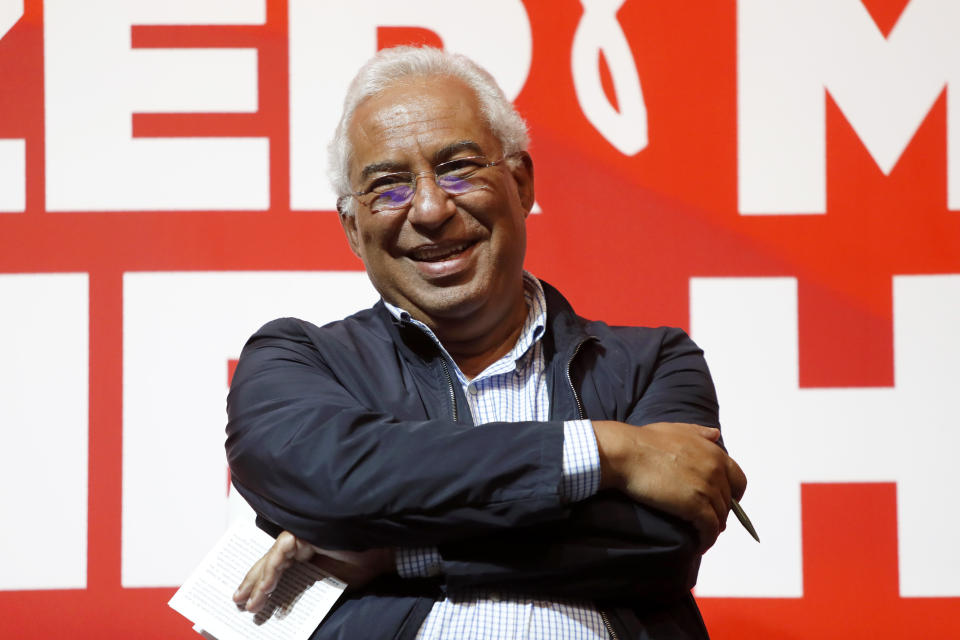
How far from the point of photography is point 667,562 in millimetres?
1277

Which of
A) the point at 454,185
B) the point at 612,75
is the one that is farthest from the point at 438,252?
the point at 612,75

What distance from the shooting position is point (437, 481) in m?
1.17

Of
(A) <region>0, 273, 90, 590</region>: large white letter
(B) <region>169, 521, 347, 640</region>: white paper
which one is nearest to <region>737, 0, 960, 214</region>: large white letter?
(B) <region>169, 521, 347, 640</region>: white paper

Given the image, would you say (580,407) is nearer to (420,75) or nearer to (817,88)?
(420,75)

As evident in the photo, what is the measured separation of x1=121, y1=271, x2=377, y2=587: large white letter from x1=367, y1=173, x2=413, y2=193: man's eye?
0.74 m

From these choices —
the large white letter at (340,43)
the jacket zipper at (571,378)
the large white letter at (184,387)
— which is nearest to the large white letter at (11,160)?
the large white letter at (184,387)

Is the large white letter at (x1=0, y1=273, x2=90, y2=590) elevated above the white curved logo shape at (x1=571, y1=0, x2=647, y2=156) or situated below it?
below

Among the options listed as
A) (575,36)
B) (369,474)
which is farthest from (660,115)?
(369,474)

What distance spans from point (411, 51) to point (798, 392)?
1.26 metres

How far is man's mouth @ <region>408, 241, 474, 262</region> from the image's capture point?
4.98ft

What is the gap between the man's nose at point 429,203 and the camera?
1.48 metres

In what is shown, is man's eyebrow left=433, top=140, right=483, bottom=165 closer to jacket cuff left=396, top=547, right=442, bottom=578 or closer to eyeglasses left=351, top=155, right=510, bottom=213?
eyeglasses left=351, top=155, right=510, bottom=213

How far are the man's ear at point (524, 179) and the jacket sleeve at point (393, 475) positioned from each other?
22.7 inches

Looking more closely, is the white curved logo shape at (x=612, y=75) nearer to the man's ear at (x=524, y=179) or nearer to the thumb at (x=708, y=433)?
the man's ear at (x=524, y=179)
